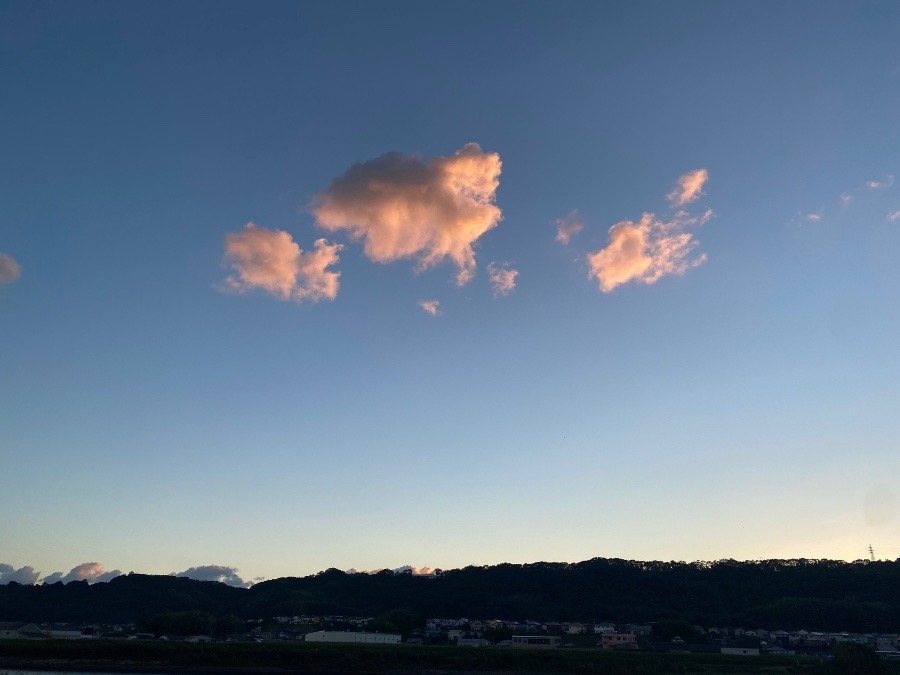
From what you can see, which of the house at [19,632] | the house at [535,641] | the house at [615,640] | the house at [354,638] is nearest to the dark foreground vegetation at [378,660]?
the house at [354,638]

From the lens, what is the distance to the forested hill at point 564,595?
10850cm

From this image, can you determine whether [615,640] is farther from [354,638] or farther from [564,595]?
[564,595]

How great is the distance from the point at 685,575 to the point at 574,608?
3147 cm

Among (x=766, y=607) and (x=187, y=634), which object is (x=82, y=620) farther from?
(x=766, y=607)

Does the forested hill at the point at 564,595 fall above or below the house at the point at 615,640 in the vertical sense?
above

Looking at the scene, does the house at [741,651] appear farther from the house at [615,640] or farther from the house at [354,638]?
the house at [354,638]

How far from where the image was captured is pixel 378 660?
68.6m

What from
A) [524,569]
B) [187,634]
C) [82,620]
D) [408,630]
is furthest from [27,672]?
[524,569]

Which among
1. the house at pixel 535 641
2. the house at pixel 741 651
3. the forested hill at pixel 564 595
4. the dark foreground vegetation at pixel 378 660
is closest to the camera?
the dark foreground vegetation at pixel 378 660

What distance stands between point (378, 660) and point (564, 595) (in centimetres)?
7609

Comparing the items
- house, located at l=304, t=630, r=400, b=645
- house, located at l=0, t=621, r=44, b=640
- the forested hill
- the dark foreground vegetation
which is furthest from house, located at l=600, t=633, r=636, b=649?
house, located at l=0, t=621, r=44, b=640

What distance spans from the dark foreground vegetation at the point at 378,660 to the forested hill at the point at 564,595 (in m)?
41.1

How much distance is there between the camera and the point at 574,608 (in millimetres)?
A: 125250

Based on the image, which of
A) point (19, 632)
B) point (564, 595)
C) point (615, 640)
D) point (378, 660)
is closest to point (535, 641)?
point (615, 640)
